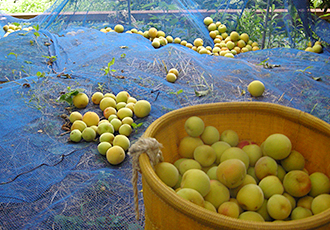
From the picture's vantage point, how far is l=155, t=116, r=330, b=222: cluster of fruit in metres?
1.07

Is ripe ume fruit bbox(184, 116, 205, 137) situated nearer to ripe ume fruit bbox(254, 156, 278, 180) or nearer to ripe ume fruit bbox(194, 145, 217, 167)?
ripe ume fruit bbox(194, 145, 217, 167)

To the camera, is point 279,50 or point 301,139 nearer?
point 301,139

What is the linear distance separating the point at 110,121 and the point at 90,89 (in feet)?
2.03

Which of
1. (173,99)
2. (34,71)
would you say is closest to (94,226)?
(173,99)

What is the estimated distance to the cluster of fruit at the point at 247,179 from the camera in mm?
1067

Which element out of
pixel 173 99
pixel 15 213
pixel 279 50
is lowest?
pixel 15 213

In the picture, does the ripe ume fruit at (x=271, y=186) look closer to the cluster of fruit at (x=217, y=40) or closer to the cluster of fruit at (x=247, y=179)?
the cluster of fruit at (x=247, y=179)

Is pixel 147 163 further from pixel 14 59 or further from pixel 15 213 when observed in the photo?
pixel 14 59

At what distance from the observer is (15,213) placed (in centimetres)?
158

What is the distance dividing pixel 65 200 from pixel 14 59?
7.95 ft

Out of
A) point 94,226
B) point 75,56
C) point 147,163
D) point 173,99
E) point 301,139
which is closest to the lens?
point 147,163

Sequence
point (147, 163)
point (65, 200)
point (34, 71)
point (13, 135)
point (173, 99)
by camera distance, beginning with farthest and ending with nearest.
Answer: point (34, 71)
point (173, 99)
point (13, 135)
point (65, 200)
point (147, 163)

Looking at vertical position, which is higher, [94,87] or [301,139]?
[301,139]

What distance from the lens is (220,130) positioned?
1.52 m
